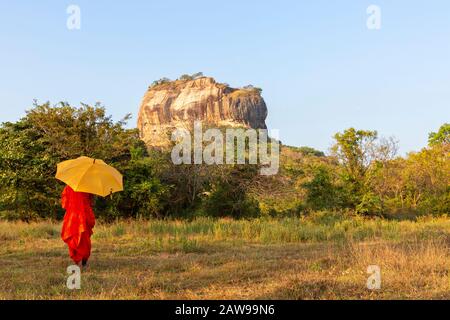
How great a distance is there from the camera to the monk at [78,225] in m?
7.66

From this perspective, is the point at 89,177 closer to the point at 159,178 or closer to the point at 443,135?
the point at 159,178

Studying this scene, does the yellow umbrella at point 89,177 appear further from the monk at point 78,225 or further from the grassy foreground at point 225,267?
the grassy foreground at point 225,267

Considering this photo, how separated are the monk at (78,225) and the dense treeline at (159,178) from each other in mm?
8403

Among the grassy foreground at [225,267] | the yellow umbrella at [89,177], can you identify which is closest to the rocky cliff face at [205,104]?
the grassy foreground at [225,267]

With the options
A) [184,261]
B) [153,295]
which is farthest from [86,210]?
[153,295]

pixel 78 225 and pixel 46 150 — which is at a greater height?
pixel 46 150

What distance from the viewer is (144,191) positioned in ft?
54.0

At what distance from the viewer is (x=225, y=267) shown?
737cm

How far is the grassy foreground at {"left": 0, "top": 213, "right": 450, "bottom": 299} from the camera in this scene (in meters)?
5.61

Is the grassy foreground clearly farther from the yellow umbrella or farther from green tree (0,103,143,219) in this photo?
green tree (0,103,143,219)

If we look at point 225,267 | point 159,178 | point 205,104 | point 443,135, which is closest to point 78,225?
point 225,267

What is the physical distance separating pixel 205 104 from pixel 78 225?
3178 inches
